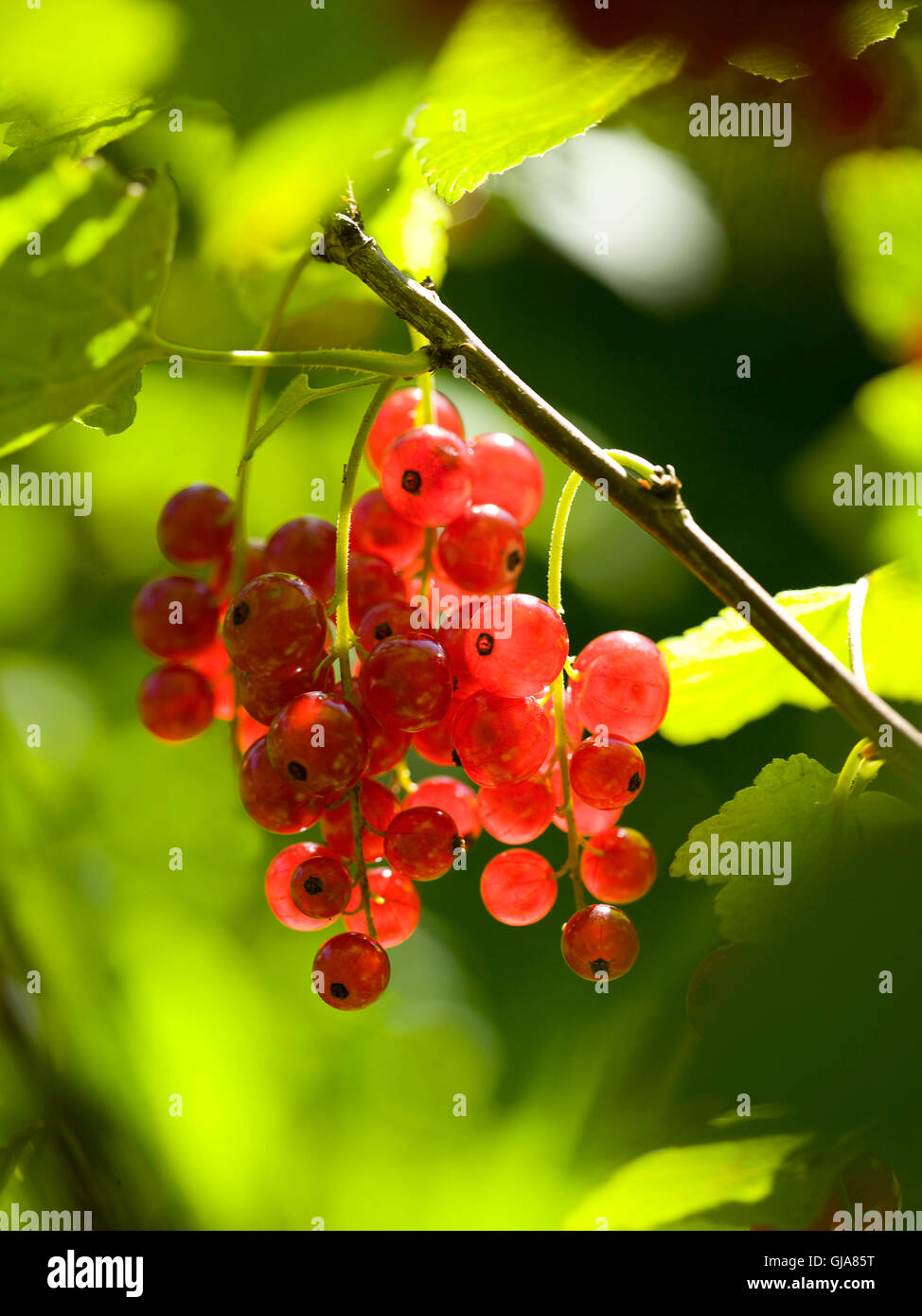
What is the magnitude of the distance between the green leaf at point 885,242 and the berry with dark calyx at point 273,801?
0.36 metres

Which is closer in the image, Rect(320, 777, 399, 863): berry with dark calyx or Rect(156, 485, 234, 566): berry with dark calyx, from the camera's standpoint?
Rect(320, 777, 399, 863): berry with dark calyx

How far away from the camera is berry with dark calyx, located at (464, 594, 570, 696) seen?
1.74 feet

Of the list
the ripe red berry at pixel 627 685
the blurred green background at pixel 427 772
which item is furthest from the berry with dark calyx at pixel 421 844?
the blurred green background at pixel 427 772

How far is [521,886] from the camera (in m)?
0.61

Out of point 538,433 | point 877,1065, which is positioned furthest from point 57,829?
point 877,1065

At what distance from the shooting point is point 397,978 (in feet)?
3.72

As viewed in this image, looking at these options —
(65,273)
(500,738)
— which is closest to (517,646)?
(500,738)

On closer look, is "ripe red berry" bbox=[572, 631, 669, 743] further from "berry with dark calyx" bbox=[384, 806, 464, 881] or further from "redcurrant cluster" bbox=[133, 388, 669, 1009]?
"berry with dark calyx" bbox=[384, 806, 464, 881]

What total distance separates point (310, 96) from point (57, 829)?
34.1 inches

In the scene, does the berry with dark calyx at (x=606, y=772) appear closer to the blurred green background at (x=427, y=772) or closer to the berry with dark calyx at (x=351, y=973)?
the berry with dark calyx at (x=351, y=973)

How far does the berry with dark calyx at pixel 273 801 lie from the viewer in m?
0.57

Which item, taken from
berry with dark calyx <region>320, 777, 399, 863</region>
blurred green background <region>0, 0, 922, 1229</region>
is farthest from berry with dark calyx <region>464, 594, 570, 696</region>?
blurred green background <region>0, 0, 922, 1229</region>

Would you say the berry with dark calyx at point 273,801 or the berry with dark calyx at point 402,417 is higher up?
the berry with dark calyx at point 402,417

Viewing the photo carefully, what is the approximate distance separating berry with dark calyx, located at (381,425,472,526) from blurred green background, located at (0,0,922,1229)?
32 centimetres
